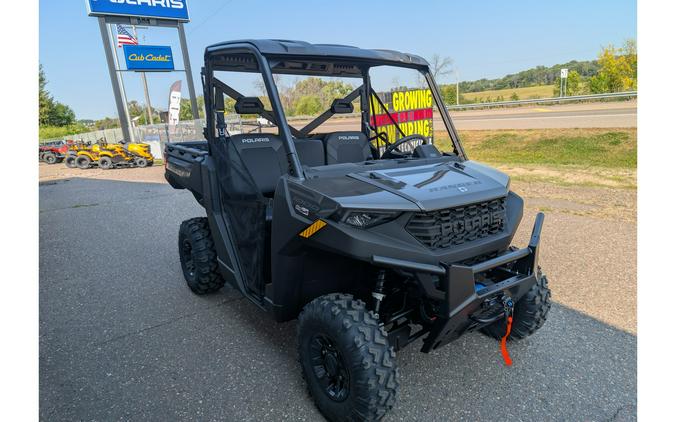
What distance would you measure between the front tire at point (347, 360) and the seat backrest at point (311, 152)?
4.42ft

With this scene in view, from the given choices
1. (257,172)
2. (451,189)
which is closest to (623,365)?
(451,189)

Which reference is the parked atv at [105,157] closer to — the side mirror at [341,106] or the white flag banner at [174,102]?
the white flag banner at [174,102]

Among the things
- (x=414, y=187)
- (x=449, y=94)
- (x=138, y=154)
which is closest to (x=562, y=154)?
(x=414, y=187)

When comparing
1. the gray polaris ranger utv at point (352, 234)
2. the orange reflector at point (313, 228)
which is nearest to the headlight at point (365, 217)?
the gray polaris ranger utv at point (352, 234)

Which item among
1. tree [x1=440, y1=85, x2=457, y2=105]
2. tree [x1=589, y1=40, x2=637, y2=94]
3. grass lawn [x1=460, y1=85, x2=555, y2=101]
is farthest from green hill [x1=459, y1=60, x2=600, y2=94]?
tree [x1=589, y1=40, x2=637, y2=94]

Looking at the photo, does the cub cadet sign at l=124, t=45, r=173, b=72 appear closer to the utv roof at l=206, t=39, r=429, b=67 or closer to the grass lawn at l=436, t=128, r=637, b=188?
the grass lawn at l=436, t=128, r=637, b=188

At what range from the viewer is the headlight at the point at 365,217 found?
2094 mm

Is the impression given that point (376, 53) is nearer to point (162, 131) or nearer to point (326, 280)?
point (326, 280)

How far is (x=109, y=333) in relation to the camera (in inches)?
136

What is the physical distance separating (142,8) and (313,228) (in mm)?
18492

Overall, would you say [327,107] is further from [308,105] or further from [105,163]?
[105,163]

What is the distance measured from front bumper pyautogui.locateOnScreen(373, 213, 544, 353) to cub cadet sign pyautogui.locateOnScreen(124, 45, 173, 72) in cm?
1853

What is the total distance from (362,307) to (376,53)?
5.74 feet

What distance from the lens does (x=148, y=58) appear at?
17.6 meters
